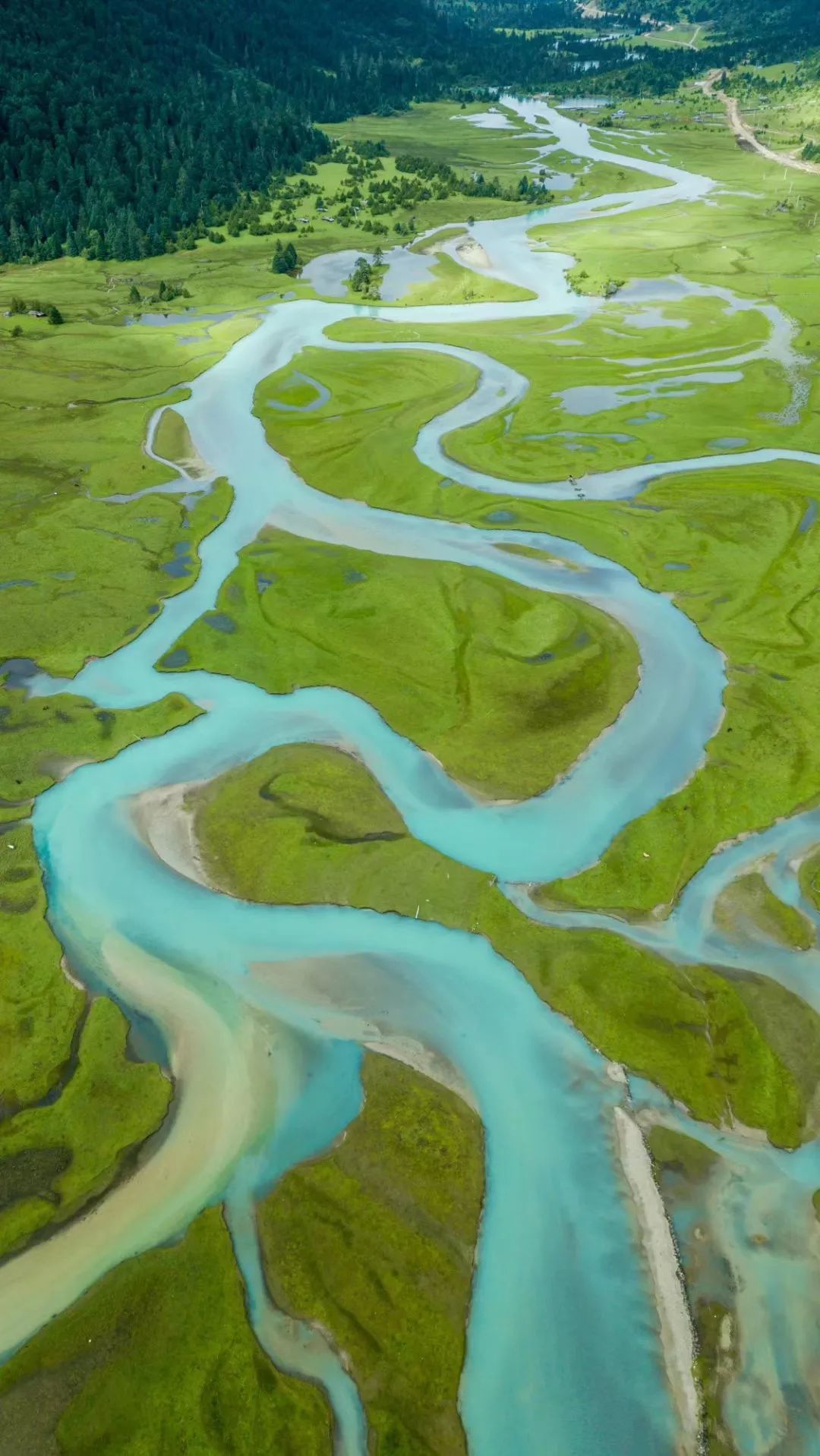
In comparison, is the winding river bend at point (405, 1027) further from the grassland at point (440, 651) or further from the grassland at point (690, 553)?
the grassland at point (690, 553)

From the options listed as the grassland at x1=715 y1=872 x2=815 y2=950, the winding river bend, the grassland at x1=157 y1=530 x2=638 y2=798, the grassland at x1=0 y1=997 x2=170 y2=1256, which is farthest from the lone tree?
the grassland at x1=0 y1=997 x2=170 y2=1256

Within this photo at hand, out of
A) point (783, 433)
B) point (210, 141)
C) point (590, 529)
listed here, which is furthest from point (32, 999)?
point (210, 141)

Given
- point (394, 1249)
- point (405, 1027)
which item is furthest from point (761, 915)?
point (394, 1249)

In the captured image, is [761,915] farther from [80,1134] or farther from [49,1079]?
[49,1079]

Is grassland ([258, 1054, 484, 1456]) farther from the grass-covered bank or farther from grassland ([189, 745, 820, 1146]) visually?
grassland ([189, 745, 820, 1146])

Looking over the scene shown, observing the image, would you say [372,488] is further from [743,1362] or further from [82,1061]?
[743,1362]

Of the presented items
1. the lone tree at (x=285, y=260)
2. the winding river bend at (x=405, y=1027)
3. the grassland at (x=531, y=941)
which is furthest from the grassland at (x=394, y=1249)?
the lone tree at (x=285, y=260)
